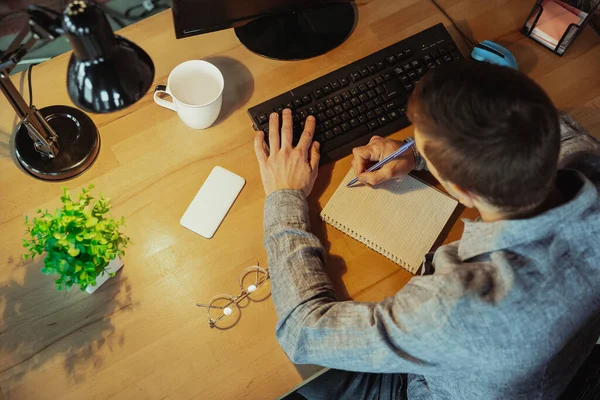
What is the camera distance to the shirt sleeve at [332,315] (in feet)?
2.44

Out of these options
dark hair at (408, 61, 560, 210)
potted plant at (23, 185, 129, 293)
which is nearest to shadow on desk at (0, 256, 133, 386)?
potted plant at (23, 185, 129, 293)

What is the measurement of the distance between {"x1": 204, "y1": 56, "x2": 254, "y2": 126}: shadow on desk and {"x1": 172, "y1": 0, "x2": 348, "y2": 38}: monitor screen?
8cm

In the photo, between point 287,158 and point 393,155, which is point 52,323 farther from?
point 393,155

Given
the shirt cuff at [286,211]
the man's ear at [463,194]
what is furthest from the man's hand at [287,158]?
the man's ear at [463,194]

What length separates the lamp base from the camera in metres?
0.95

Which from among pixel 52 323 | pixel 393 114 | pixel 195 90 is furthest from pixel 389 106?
pixel 52 323

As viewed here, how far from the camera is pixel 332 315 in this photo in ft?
2.70

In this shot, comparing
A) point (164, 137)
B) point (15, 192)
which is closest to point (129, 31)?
point (164, 137)

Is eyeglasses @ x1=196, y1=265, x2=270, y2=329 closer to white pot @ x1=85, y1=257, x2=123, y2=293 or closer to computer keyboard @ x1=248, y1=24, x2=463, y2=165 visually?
white pot @ x1=85, y1=257, x2=123, y2=293

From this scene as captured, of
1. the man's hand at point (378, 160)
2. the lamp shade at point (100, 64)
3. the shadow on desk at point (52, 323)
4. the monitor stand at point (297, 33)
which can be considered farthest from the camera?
the monitor stand at point (297, 33)

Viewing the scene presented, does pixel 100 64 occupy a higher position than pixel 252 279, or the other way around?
pixel 100 64

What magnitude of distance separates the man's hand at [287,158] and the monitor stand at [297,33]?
16 cm

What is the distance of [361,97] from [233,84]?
0.26m

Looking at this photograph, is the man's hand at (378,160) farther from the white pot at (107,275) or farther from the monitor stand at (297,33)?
the white pot at (107,275)
